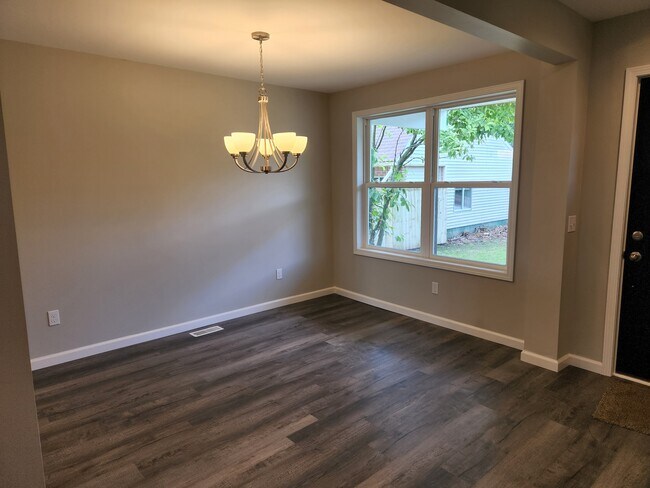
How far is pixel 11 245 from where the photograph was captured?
3.77 feet

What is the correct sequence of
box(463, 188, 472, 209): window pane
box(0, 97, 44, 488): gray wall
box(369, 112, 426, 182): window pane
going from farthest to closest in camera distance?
box(369, 112, 426, 182): window pane < box(463, 188, 472, 209): window pane < box(0, 97, 44, 488): gray wall

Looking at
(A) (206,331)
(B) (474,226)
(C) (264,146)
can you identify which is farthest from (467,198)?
(A) (206,331)

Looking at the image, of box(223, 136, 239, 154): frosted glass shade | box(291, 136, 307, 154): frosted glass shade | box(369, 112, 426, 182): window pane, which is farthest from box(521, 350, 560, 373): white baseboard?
box(223, 136, 239, 154): frosted glass shade

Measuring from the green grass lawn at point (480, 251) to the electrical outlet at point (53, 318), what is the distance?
11.1ft

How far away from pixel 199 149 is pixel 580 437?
3.65 m

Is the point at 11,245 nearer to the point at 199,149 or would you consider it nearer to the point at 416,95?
the point at 199,149

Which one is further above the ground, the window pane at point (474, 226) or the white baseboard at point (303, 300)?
the window pane at point (474, 226)

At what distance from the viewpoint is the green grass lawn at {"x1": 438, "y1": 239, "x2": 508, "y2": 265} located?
362cm

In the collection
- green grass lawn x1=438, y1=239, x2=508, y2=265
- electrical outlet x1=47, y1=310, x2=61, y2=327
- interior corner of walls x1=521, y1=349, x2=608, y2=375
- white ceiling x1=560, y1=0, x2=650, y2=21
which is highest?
white ceiling x1=560, y1=0, x2=650, y2=21

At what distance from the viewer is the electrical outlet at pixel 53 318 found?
3285 mm

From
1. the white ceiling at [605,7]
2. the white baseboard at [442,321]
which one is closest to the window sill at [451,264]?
the white baseboard at [442,321]

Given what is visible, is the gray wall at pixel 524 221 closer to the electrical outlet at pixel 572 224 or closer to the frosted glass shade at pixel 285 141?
the electrical outlet at pixel 572 224

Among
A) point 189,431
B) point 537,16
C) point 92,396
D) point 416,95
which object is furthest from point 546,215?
point 92,396

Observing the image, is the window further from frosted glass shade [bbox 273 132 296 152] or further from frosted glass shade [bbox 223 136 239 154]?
frosted glass shade [bbox 223 136 239 154]
